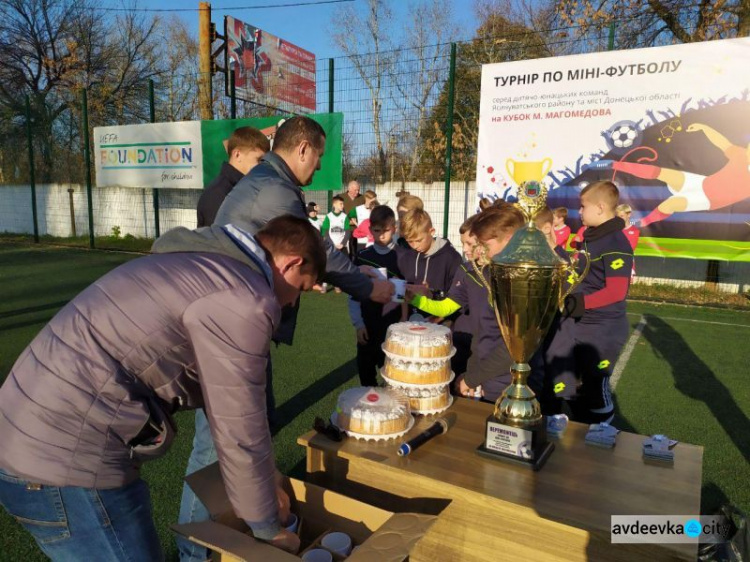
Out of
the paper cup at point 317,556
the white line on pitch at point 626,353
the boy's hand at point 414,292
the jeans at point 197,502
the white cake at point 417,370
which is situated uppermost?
the boy's hand at point 414,292

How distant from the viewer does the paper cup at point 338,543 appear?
5.25 feet

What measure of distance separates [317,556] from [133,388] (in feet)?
2.45

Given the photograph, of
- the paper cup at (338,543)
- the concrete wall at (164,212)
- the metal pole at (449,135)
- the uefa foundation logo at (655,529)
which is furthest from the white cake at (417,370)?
the concrete wall at (164,212)

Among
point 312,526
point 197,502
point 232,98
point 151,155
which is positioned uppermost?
point 232,98

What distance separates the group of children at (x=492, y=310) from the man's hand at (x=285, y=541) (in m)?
1.28

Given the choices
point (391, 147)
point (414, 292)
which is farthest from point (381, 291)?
point (391, 147)

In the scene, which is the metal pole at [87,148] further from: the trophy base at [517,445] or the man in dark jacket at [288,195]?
the trophy base at [517,445]

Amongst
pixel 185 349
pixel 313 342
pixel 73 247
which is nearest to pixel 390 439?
pixel 185 349

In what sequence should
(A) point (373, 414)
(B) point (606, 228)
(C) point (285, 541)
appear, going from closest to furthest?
(C) point (285, 541) < (A) point (373, 414) < (B) point (606, 228)

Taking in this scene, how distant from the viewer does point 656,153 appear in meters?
7.56

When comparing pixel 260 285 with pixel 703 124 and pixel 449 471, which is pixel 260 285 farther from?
pixel 703 124

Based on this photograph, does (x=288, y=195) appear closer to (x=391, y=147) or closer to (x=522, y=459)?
(x=522, y=459)

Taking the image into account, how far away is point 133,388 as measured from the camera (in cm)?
130

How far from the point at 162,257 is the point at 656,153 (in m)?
7.95
